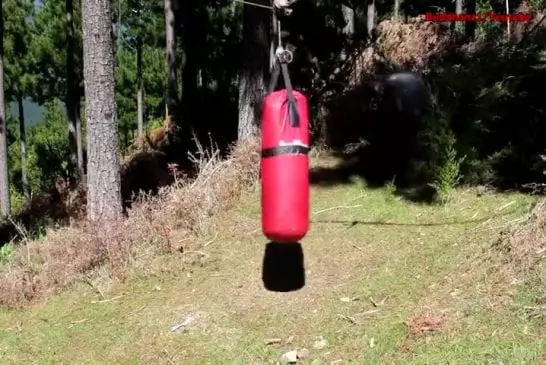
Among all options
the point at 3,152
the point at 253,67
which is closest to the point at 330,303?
the point at 253,67

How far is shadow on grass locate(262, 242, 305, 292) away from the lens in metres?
5.68

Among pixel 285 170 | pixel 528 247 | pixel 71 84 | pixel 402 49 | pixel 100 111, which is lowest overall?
pixel 528 247

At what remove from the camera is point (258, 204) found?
7418 millimetres

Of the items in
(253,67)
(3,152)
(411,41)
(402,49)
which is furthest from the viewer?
(3,152)

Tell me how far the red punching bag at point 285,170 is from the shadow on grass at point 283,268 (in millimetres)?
1098

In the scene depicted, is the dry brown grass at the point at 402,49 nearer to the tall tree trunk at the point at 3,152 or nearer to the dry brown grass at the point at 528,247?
Answer: the dry brown grass at the point at 528,247

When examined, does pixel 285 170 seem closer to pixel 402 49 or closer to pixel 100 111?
pixel 100 111

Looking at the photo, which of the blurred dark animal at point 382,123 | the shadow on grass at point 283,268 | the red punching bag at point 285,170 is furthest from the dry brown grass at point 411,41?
the red punching bag at point 285,170

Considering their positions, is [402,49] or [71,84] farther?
[71,84]

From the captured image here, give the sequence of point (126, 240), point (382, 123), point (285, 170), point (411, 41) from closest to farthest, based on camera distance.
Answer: point (285, 170)
point (126, 240)
point (382, 123)
point (411, 41)

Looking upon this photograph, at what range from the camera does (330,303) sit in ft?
17.4

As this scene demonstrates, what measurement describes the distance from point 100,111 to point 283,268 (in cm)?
305

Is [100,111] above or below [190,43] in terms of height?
below

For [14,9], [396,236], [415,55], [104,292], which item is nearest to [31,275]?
[104,292]
